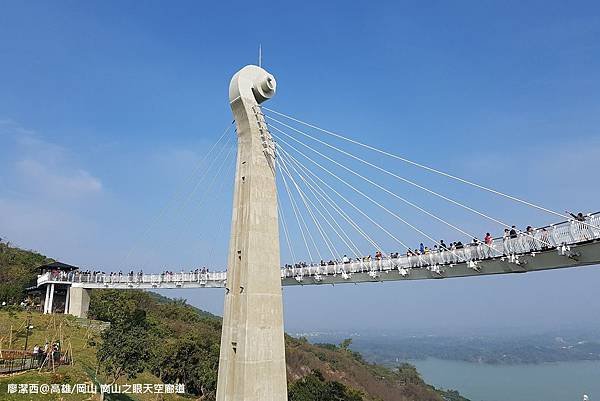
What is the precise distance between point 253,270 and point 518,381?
405ft

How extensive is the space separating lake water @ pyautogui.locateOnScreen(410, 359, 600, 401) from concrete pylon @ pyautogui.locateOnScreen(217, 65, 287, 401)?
78.1 meters

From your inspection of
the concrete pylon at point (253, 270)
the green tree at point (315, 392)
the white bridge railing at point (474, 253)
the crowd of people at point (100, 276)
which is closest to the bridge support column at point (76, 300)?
the crowd of people at point (100, 276)

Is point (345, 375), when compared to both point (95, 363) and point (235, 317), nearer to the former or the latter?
point (95, 363)

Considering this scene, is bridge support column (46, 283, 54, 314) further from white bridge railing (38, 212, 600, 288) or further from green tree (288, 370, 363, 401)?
green tree (288, 370, 363, 401)

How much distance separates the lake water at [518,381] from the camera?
90312 millimetres

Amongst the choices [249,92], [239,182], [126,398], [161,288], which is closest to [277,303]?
[239,182]

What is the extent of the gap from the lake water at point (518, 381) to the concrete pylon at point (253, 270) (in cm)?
7809

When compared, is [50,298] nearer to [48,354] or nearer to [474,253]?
[48,354]

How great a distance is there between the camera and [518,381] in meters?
113

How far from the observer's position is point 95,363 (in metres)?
21.8

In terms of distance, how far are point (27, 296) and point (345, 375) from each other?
38.0m

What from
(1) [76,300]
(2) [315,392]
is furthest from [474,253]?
(1) [76,300]

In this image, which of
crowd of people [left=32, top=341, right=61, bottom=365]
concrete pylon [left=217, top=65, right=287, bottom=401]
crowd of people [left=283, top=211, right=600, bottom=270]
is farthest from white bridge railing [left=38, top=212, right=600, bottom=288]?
crowd of people [left=32, top=341, right=61, bottom=365]

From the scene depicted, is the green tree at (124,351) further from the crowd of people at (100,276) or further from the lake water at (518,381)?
the lake water at (518,381)
